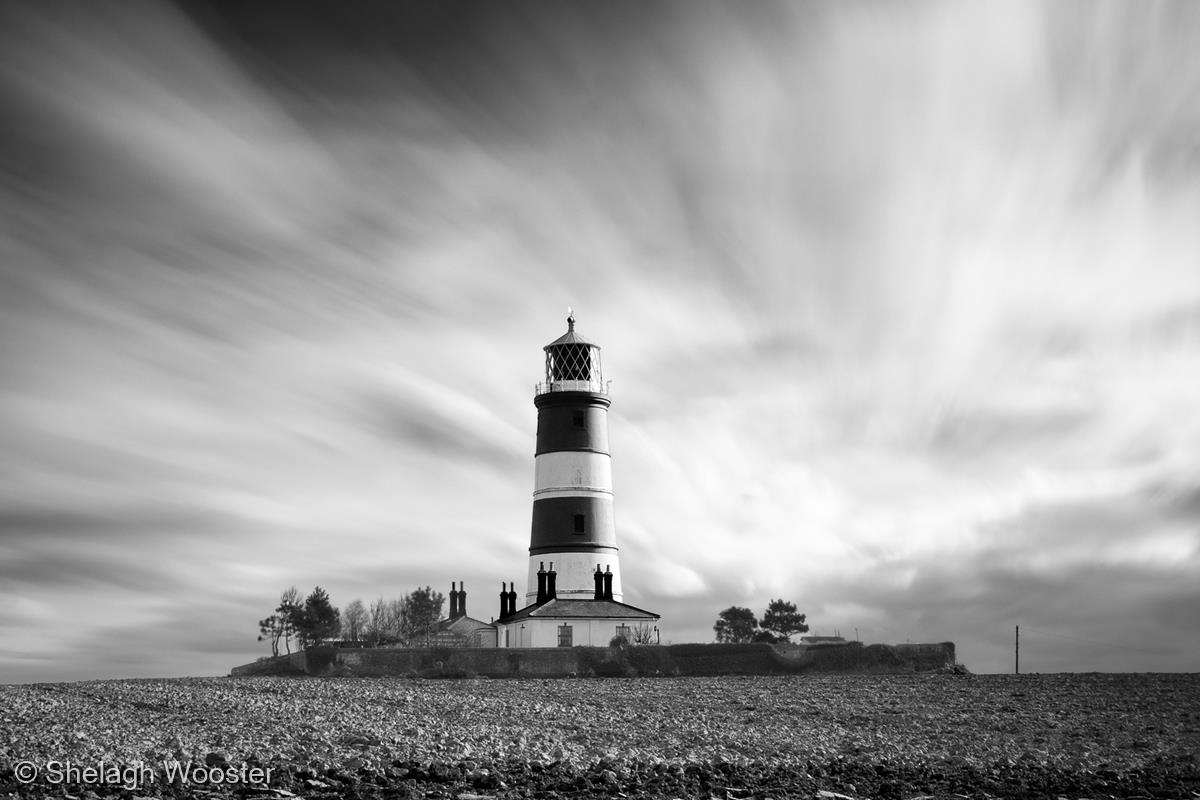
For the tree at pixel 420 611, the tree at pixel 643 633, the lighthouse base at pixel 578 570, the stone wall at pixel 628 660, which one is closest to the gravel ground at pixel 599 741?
the stone wall at pixel 628 660

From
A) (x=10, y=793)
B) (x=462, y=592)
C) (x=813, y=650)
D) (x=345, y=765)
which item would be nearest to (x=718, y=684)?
(x=813, y=650)

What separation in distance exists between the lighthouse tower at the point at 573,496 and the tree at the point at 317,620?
9.34m

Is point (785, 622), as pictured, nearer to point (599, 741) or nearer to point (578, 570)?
point (578, 570)

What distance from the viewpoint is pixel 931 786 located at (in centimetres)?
1762

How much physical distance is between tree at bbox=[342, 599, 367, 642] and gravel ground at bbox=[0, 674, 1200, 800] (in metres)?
23.4

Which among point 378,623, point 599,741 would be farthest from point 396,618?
point 599,741

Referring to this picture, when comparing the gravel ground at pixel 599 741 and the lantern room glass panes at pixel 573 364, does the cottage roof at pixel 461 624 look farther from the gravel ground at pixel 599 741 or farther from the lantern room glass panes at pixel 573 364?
the gravel ground at pixel 599 741

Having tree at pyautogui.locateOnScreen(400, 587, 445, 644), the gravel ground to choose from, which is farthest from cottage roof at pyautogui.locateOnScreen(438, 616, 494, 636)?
the gravel ground

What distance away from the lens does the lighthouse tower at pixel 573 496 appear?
1689 inches

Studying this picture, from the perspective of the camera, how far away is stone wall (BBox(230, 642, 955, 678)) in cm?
3497

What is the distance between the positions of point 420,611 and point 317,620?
23.1ft

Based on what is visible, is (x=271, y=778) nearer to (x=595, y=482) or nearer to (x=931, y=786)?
(x=931, y=786)

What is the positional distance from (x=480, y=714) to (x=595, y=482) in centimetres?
2017

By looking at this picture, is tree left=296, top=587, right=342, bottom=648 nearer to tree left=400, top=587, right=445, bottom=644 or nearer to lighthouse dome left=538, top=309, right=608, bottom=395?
tree left=400, top=587, right=445, bottom=644
